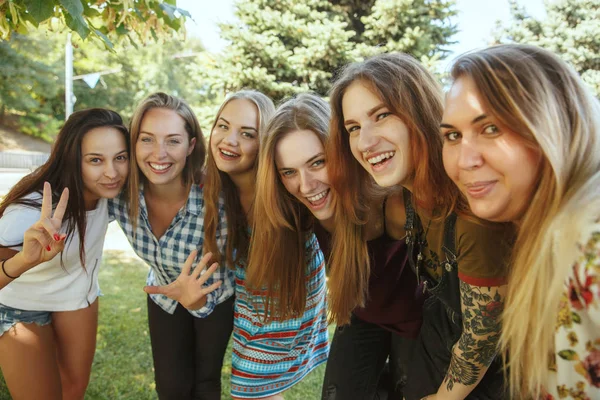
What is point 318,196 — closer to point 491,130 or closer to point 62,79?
point 491,130

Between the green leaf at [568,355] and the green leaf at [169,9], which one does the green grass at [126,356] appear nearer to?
the green leaf at [568,355]

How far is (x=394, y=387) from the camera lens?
2.74m

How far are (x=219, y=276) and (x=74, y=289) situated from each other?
3.02ft

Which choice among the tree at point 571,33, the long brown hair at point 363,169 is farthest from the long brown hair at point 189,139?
the tree at point 571,33

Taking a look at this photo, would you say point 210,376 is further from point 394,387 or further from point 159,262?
point 394,387

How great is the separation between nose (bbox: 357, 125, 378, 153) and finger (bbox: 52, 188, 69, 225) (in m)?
1.68

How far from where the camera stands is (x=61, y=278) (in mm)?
2730

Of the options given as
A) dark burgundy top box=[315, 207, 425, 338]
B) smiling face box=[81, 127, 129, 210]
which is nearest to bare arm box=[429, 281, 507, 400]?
dark burgundy top box=[315, 207, 425, 338]

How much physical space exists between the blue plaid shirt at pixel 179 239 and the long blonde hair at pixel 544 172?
1.90 metres

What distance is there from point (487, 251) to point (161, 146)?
206 cm

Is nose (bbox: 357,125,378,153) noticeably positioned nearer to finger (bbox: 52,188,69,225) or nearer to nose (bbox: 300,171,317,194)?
nose (bbox: 300,171,317,194)

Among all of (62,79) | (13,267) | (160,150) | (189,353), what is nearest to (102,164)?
(160,150)

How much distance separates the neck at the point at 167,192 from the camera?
3.00 metres

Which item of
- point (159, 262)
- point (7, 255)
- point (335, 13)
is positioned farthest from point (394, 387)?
point (335, 13)
